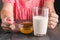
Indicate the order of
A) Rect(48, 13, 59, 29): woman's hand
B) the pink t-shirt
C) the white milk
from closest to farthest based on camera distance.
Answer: the white milk
Rect(48, 13, 59, 29): woman's hand
the pink t-shirt

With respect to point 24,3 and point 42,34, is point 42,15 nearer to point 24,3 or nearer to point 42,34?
point 42,34

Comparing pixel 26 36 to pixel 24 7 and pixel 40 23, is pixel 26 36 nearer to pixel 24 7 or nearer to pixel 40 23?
pixel 40 23

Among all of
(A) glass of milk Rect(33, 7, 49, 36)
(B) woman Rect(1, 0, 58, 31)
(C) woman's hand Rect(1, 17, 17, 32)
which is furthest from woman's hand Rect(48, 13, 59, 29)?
(C) woman's hand Rect(1, 17, 17, 32)

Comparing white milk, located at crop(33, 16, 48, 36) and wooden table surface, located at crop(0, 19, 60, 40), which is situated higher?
white milk, located at crop(33, 16, 48, 36)

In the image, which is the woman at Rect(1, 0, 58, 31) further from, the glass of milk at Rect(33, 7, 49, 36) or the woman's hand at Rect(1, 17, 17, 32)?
the glass of milk at Rect(33, 7, 49, 36)

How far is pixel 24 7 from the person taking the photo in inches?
53.1

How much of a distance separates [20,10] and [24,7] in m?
0.04

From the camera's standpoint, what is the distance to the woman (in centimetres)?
111

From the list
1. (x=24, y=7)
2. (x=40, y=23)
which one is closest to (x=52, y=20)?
(x=40, y=23)

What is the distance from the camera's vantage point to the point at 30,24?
3.61ft

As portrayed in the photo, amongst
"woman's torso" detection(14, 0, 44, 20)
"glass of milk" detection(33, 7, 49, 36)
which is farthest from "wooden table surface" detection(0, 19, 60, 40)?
"woman's torso" detection(14, 0, 44, 20)

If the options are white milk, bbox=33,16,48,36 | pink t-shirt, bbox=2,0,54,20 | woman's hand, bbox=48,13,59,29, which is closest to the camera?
white milk, bbox=33,16,48,36

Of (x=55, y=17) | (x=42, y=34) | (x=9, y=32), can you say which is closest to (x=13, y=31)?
(x=9, y=32)

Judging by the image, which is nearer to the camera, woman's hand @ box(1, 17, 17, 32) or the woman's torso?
woman's hand @ box(1, 17, 17, 32)
